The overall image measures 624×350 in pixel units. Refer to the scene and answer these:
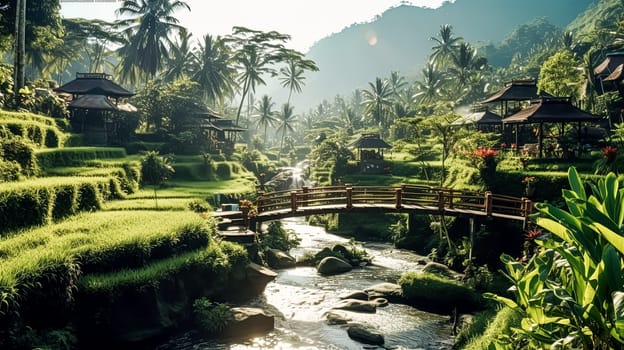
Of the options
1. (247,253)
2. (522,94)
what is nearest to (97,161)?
(247,253)

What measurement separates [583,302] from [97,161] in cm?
2405

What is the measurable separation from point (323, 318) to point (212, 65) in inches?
1890

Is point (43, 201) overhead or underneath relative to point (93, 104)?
underneath

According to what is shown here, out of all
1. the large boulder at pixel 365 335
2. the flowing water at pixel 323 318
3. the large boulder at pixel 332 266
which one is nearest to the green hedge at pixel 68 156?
the flowing water at pixel 323 318

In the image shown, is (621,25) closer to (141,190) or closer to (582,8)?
(141,190)

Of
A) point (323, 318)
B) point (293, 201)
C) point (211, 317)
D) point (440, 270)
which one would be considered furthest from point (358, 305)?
point (293, 201)

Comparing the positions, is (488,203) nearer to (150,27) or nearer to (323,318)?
(323,318)

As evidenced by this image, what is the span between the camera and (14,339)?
9.52 metres

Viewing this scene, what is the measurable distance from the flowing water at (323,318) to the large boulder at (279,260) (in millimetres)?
489

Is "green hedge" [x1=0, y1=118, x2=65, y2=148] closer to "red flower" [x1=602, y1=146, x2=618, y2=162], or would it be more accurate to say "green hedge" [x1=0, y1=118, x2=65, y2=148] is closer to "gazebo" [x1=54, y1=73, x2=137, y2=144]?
A: "gazebo" [x1=54, y1=73, x2=137, y2=144]

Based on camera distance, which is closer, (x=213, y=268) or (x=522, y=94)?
(x=213, y=268)

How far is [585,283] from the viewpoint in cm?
427

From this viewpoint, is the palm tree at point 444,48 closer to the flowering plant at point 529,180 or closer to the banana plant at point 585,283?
the flowering plant at point 529,180

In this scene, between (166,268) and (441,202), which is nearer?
(166,268)
